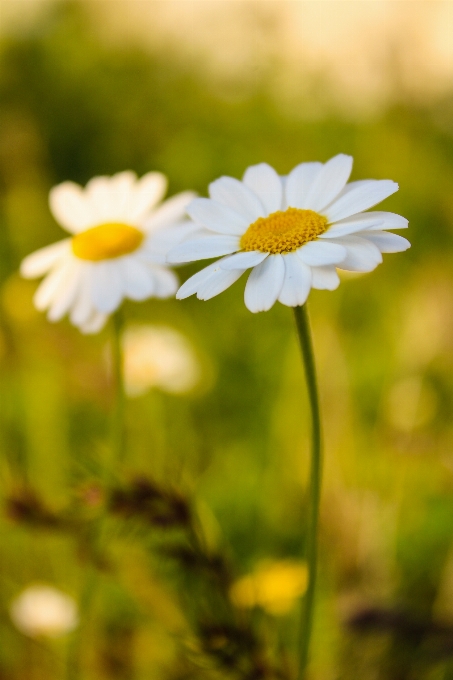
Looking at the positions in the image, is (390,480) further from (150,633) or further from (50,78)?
(50,78)

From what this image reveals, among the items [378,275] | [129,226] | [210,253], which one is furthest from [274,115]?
[210,253]

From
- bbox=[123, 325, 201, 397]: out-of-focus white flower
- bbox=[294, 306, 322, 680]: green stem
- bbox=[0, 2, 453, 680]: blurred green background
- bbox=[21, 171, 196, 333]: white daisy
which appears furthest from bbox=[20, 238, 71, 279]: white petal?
bbox=[123, 325, 201, 397]: out-of-focus white flower

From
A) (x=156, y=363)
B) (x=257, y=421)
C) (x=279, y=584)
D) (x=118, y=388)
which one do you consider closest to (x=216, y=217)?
(x=118, y=388)

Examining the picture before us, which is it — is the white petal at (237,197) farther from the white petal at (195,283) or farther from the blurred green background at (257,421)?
the blurred green background at (257,421)

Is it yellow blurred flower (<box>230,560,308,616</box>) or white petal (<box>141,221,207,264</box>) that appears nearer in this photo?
white petal (<box>141,221,207,264</box>)

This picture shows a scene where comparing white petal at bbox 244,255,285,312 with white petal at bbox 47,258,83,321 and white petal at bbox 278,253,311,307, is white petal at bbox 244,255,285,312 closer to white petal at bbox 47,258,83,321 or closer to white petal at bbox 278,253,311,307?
white petal at bbox 278,253,311,307

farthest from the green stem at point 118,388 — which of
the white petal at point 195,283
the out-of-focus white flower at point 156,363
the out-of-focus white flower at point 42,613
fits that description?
the out-of-focus white flower at point 156,363
